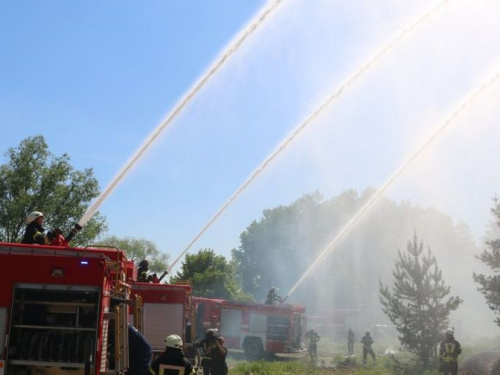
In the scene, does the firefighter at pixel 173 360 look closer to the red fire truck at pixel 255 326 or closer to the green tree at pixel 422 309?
the green tree at pixel 422 309

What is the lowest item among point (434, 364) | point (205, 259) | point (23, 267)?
point (434, 364)

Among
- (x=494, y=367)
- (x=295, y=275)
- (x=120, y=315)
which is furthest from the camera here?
(x=295, y=275)

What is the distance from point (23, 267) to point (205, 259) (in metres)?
35.2

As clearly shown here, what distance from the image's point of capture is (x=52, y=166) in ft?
77.8

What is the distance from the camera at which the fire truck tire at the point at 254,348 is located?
2889cm

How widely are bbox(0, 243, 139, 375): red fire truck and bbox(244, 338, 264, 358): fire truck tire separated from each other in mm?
22265

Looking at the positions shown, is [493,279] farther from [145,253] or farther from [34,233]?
[145,253]

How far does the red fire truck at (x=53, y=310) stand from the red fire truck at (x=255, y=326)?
2141 centimetres

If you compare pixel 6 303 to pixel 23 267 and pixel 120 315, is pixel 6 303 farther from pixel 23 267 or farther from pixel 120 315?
pixel 120 315

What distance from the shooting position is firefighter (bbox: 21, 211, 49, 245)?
27.8 ft

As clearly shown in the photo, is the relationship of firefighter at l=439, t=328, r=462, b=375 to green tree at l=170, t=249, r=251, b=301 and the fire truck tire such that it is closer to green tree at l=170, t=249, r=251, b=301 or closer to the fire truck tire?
the fire truck tire

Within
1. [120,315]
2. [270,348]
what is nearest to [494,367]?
[270,348]

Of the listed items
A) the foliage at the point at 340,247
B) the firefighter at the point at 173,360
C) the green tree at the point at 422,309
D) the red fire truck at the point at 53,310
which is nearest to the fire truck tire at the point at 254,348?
the green tree at the point at 422,309

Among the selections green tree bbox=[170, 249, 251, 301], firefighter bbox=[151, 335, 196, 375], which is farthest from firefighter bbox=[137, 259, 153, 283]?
green tree bbox=[170, 249, 251, 301]
